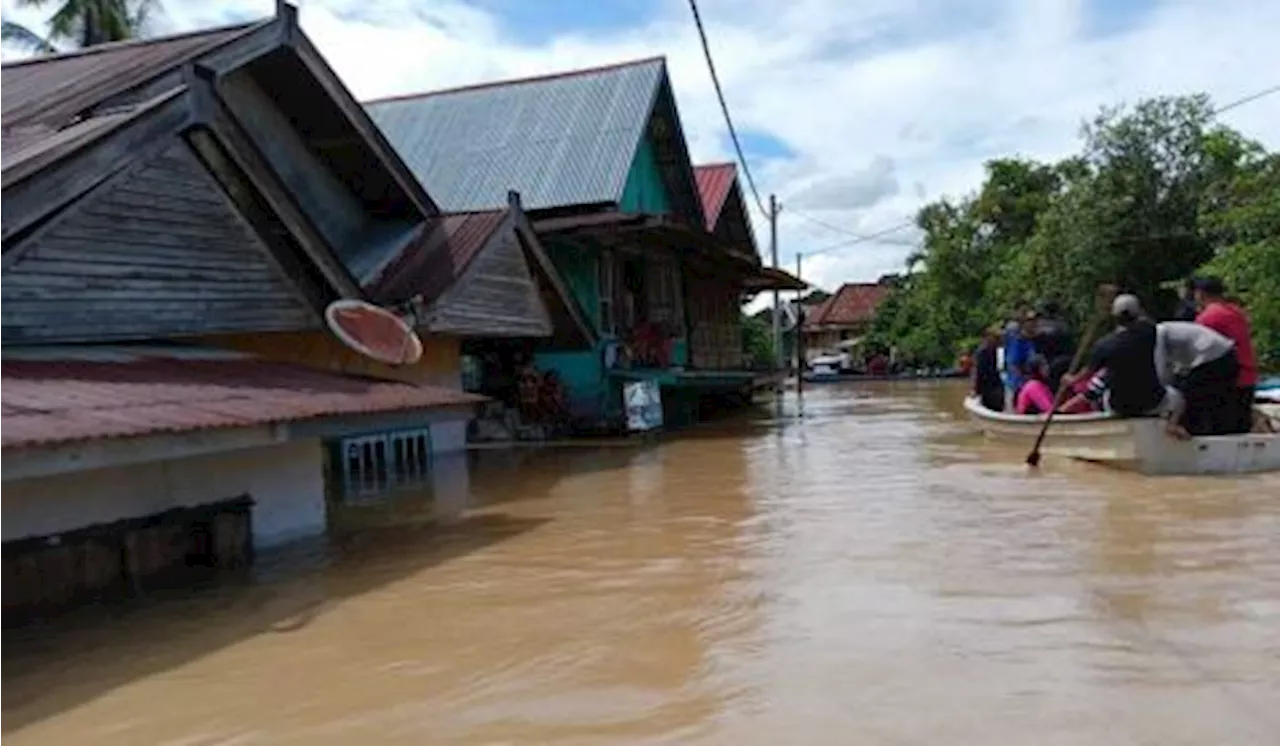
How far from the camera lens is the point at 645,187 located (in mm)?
22828

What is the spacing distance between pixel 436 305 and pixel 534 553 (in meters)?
5.89

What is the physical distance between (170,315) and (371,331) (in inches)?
89.4

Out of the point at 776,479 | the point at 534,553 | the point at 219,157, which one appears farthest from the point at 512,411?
the point at 534,553

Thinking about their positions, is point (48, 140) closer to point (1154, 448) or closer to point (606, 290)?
point (1154, 448)

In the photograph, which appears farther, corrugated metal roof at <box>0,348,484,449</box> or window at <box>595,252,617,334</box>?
window at <box>595,252,617,334</box>

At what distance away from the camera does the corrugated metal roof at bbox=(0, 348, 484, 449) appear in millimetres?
6441

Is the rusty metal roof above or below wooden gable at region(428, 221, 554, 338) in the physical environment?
above

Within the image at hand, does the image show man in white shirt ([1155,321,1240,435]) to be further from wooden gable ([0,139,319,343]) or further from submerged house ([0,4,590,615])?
wooden gable ([0,139,319,343])

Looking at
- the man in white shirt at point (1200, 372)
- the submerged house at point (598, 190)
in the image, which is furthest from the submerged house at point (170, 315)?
the man in white shirt at point (1200, 372)

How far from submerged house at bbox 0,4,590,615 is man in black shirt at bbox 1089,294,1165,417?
19.6 ft

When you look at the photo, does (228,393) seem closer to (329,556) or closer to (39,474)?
(329,556)

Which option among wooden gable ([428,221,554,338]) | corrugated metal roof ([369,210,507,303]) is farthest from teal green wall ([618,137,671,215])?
corrugated metal roof ([369,210,507,303])

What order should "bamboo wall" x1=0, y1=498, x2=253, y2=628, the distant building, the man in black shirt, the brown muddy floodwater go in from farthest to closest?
the distant building → the man in black shirt → "bamboo wall" x1=0, y1=498, x2=253, y2=628 → the brown muddy floodwater

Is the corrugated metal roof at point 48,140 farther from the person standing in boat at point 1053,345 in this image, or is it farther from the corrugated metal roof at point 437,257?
the person standing in boat at point 1053,345
